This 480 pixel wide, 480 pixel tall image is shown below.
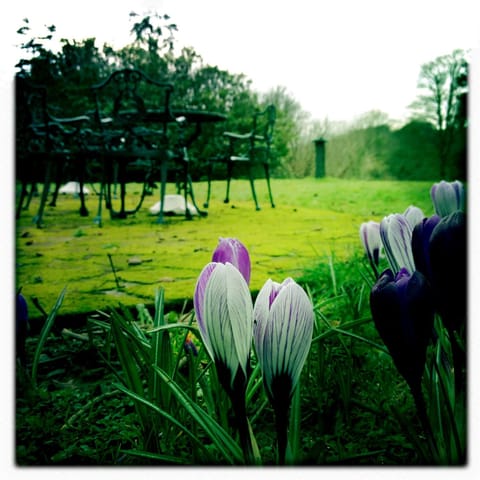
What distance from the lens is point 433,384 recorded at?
2.37ft

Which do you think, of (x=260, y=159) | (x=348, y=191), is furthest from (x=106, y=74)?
(x=348, y=191)

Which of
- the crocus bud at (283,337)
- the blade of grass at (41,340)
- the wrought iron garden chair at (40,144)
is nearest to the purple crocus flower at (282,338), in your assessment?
the crocus bud at (283,337)

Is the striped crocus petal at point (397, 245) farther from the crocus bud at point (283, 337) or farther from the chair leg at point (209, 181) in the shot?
the chair leg at point (209, 181)

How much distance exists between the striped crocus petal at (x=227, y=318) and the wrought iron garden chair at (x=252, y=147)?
2.37 ft

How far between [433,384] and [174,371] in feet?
1.13

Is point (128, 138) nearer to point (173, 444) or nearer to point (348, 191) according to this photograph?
point (348, 191)

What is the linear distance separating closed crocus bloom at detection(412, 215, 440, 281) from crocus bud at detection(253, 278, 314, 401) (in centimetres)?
15

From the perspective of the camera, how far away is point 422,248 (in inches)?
23.9

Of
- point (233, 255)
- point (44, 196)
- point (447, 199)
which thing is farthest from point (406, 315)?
point (44, 196)

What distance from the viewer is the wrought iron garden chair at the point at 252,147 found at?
125 cm

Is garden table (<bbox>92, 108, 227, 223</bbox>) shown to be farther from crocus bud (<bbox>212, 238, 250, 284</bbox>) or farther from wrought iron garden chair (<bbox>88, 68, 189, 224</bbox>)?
crocus bud (<bbox>212, 238, 250, 284</bbox>)

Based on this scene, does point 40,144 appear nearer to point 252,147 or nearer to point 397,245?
point 252,147

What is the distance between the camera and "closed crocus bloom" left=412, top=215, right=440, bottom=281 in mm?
600

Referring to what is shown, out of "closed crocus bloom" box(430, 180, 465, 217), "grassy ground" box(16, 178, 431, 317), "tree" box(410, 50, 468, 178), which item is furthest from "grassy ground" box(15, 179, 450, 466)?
"closed crocus bloom" box(430, 180, 465, 217)
